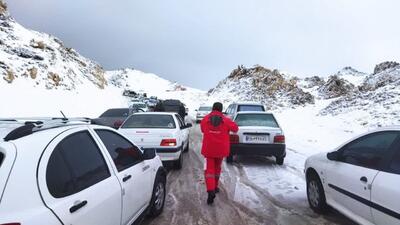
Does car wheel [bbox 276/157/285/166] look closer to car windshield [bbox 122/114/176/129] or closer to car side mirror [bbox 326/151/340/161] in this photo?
car windshield [bbox 122/114/176/129]

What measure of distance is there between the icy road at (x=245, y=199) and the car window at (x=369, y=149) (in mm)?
1145

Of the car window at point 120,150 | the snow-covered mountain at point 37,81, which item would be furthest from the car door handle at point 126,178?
the snow-covered mountain at point 37,81

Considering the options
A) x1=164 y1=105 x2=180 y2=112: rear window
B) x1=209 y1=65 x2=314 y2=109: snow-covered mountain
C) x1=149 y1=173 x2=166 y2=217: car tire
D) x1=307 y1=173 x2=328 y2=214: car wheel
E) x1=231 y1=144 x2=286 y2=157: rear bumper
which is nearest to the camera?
x1=149 y1=173 x2=166 y2=217: car tire

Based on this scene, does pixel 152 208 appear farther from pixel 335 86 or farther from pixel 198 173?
pixel 335 86

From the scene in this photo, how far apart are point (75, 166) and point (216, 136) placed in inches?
143

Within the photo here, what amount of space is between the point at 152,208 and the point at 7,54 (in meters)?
39.9

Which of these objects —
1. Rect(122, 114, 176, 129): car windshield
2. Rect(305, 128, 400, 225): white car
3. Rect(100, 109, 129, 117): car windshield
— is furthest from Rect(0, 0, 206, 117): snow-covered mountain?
Rect(305, 128, 400, 225): white car

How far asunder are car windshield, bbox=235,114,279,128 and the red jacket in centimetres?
401

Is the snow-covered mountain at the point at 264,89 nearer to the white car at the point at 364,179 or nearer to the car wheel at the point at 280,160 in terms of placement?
the car wheel at the point at 280,160

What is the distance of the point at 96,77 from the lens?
6306cm

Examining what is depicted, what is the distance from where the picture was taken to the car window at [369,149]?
4.18 metres

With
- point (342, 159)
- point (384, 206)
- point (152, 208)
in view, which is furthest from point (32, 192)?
point (342, 159)

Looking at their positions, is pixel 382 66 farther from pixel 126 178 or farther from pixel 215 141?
pixel 126 178

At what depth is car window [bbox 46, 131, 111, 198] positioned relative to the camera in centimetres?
271
